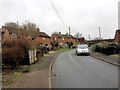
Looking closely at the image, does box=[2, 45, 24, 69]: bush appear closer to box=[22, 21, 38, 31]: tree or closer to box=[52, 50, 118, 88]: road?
box=[52, 50, 118, 88]: road

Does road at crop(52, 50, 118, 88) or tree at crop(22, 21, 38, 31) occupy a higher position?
tree at crop(22, 21, 38, 31)

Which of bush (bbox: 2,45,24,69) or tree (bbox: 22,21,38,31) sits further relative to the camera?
tree (bbox: 22,21,38,31)

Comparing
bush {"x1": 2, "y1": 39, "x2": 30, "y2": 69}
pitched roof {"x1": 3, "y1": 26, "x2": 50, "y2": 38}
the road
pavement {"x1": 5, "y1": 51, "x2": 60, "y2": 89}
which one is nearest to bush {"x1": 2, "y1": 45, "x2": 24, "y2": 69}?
bush {"x1": 2, "y1": 39, "x2": 30, "y2": 69}

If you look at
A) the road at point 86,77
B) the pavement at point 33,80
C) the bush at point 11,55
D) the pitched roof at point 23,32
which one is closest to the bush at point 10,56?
the bush at point 11,55

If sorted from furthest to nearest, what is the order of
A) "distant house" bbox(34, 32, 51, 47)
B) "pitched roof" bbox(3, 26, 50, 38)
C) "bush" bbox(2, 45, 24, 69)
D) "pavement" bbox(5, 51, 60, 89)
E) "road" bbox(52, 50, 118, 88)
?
"distant house" bbox(34, 32, 51, 47)
"pitched roof" bbox(3, 26, 50, 38)
"bush" bbox(2, 45, 24, 69)
"pavement" bbox(5, 51, 60, 89)
"road" bbox(52, 50, 118, 88)

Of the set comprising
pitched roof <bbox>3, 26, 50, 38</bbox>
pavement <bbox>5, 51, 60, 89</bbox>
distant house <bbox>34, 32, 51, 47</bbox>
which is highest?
pitched roof <bbox>3, 26, 50, 38</bbox>

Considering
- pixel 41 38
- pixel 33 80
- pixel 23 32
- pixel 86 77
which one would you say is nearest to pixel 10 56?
pixel 33 80

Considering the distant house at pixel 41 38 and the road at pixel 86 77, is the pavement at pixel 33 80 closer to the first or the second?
the road at pixel 86 77

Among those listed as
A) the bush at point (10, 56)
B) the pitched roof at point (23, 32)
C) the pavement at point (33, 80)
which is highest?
the pitched roof at point (23, 32)

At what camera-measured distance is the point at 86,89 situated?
9.91 m

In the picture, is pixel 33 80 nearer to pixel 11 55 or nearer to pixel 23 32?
pixel 11 55

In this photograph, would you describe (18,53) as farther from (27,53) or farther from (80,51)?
(80,51)

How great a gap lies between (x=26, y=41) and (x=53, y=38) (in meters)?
73.3

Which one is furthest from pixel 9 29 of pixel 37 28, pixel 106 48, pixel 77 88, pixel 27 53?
pixel 77 88
